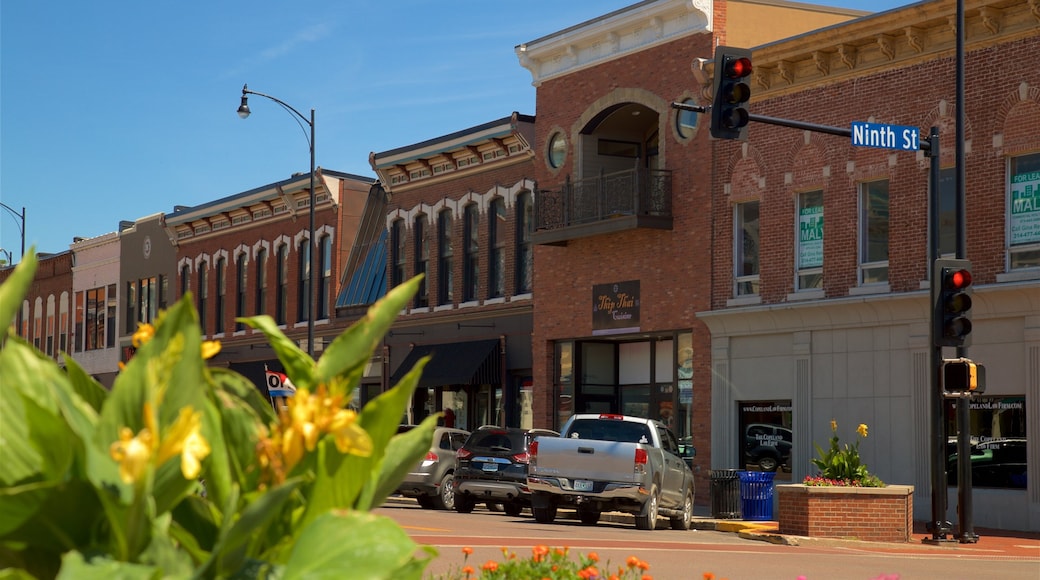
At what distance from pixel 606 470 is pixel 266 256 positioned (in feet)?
90.2

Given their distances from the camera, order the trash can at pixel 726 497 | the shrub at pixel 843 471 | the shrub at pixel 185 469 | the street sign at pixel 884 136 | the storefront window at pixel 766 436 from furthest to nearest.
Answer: the storefront window at pixel 766 436, the trash can at pixel 726 497, the shrub at pixel 843 471, the street sign at pixel 884 136, the shrub at pixel 185 469

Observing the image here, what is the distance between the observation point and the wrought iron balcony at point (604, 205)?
31.2 m

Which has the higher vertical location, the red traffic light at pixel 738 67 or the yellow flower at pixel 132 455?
the red traffic light at pixel 738 67

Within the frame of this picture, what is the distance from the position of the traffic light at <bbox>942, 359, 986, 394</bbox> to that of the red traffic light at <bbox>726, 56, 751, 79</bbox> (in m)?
5.70

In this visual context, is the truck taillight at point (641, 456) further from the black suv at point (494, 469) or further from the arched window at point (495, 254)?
the arched window at point (495, 254)

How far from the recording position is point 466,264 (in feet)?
127

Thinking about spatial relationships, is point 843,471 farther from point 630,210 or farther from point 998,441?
point 630,210

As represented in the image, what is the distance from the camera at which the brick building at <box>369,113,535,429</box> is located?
3662 centimetres

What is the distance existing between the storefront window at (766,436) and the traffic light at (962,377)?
887cm

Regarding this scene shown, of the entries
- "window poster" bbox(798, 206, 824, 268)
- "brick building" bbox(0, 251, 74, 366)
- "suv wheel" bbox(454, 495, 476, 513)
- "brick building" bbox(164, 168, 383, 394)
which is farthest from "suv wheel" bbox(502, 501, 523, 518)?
"brick building" bbox(0, 251, 74, 366)

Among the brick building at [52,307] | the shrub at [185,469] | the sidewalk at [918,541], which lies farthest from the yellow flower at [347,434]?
the brick building at [52,307]

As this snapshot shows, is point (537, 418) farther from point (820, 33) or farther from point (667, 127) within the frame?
point (820, 33)

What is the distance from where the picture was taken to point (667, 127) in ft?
104

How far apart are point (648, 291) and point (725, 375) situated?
317cm
